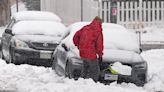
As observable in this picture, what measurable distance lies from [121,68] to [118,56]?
0.46m

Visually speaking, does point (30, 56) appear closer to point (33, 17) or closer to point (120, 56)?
point (33, 17)

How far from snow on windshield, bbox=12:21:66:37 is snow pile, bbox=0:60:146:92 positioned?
1.49 m

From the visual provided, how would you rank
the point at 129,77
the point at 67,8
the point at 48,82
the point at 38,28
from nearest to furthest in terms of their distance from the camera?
1. the point at 129,77
2. the point at 48,82
3. the point at 38,28
4. the point at 67,8

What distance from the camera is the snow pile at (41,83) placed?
10.5m

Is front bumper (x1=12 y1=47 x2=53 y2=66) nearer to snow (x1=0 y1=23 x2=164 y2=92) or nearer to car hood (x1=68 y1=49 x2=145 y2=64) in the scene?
snow (x1=0 y1=23 x2=164 y2=92)

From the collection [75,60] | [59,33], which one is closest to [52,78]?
[75,60]

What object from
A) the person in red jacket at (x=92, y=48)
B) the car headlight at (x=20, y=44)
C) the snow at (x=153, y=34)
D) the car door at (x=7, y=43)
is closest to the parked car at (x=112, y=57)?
the person in red jacket at (x=92, y=48)

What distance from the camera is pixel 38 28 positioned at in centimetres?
1638

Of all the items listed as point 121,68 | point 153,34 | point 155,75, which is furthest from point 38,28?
point 153,34

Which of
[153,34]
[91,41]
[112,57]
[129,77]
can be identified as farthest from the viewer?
[153,34]

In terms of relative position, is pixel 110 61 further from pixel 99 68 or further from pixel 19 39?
pixel 19 39

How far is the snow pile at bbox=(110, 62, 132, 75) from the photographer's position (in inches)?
452

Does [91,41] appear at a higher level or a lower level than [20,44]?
higher

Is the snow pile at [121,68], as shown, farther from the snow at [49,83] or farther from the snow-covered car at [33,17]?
the snow-covered car at [33,17]
